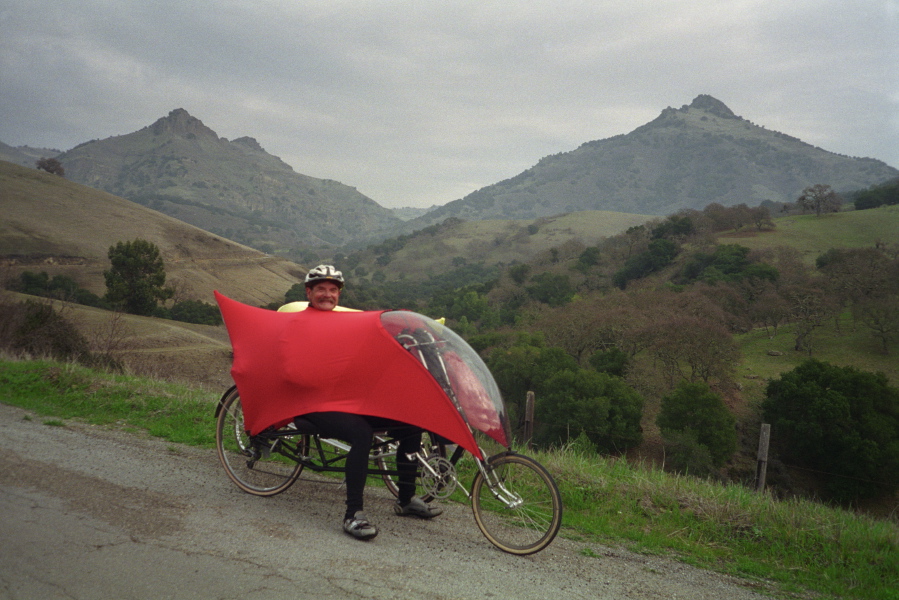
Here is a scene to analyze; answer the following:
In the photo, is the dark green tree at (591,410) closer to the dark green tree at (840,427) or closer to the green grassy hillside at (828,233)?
the dark green tree at (840,427)

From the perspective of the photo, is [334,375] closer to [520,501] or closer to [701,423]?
[520,501]

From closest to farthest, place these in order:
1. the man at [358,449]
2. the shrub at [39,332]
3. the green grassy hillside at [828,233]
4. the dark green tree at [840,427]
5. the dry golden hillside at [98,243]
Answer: the man at [358,449] → the shrub at [39,332] → the dark green tree at [840,427] → the green grassy hillside at [828,233] → the dry golden hillside at [98,243]

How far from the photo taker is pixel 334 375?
4.16 m

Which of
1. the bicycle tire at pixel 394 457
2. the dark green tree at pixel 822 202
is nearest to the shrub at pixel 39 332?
the bicycle tire at pixel 394 457

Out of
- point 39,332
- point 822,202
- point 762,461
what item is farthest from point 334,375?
point 822,202

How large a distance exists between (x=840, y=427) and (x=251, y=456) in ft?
98.9

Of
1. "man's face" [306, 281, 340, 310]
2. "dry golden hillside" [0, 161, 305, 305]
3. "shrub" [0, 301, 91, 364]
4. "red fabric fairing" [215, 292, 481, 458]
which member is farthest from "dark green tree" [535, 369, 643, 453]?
"dry golden hillside" [0, 161, 305, 305]

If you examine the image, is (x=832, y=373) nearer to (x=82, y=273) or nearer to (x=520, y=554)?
(x=520, y=554)

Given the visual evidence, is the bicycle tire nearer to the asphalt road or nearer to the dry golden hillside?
the asphalt road

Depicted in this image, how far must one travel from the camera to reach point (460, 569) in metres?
3.70

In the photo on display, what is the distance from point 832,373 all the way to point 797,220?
73.8m

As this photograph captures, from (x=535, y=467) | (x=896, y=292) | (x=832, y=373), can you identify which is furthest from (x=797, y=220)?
(x=535, y=467)

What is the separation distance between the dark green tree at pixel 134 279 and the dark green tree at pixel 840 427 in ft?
206

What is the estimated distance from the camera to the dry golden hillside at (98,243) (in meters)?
73.8
